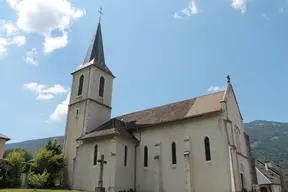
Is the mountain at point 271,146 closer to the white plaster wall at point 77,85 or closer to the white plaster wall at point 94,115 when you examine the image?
the white plaster wall at point 77,85

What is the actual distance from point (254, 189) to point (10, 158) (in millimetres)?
26140

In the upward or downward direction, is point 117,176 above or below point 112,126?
below

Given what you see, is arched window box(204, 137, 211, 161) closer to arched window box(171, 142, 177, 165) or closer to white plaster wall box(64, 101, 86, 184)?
arched window box(171, 142, 177, 165)

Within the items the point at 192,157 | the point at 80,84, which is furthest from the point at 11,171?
the point at 192,157

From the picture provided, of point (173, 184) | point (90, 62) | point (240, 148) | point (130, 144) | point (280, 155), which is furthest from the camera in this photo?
point (280, 155)

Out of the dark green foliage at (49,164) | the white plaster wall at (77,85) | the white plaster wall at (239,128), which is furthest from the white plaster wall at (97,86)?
the white plaster wall at (239,128)

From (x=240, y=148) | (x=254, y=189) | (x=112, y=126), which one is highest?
(x=112, y=126)

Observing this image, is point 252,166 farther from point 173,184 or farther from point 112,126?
point 112,126

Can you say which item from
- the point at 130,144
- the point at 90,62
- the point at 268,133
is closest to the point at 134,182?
the point at 130,144

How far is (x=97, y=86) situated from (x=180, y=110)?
477 inches

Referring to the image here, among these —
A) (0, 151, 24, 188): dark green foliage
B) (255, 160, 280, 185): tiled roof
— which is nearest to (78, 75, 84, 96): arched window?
(0, 151, 24, 188): dark green foliage

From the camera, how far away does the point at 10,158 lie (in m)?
27.4

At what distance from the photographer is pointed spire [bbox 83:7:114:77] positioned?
3460cm

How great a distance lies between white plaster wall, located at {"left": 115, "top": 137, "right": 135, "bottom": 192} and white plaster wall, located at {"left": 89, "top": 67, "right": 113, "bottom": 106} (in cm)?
878
